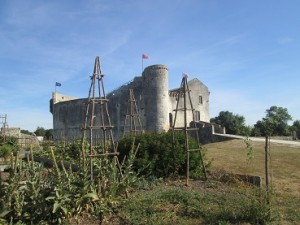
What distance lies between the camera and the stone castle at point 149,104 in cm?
3284

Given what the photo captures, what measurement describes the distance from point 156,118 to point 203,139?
6552 mm

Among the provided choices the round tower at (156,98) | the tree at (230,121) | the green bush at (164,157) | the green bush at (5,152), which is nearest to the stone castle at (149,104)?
the round tower at (156,98)

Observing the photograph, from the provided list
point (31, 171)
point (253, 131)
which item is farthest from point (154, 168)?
point (253, 131)

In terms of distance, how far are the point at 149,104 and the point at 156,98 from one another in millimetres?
895

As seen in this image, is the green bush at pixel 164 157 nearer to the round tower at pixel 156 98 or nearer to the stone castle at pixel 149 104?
the stone castle at pixel 149 104

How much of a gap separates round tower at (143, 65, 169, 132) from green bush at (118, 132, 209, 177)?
22563 millimetres

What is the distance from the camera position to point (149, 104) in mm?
33094

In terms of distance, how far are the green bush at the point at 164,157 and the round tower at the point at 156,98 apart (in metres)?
22.6

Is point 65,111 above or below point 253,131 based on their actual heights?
above

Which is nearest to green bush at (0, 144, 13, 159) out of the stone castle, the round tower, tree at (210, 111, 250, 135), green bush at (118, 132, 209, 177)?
green bush at (118, 132, 209, 177)

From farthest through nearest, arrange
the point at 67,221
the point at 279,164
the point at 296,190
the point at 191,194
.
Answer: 1. the point at 279,164
2. the point at 296,190
3. the point at 191,194
4. the point at 67,221

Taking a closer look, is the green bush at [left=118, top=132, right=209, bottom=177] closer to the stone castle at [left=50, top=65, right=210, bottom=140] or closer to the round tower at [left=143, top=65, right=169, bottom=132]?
the stone castle at [left=50, top=65, right=210, bottom=140]

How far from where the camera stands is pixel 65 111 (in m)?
44.7

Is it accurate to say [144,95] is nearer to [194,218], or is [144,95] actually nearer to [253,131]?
[253,131]
